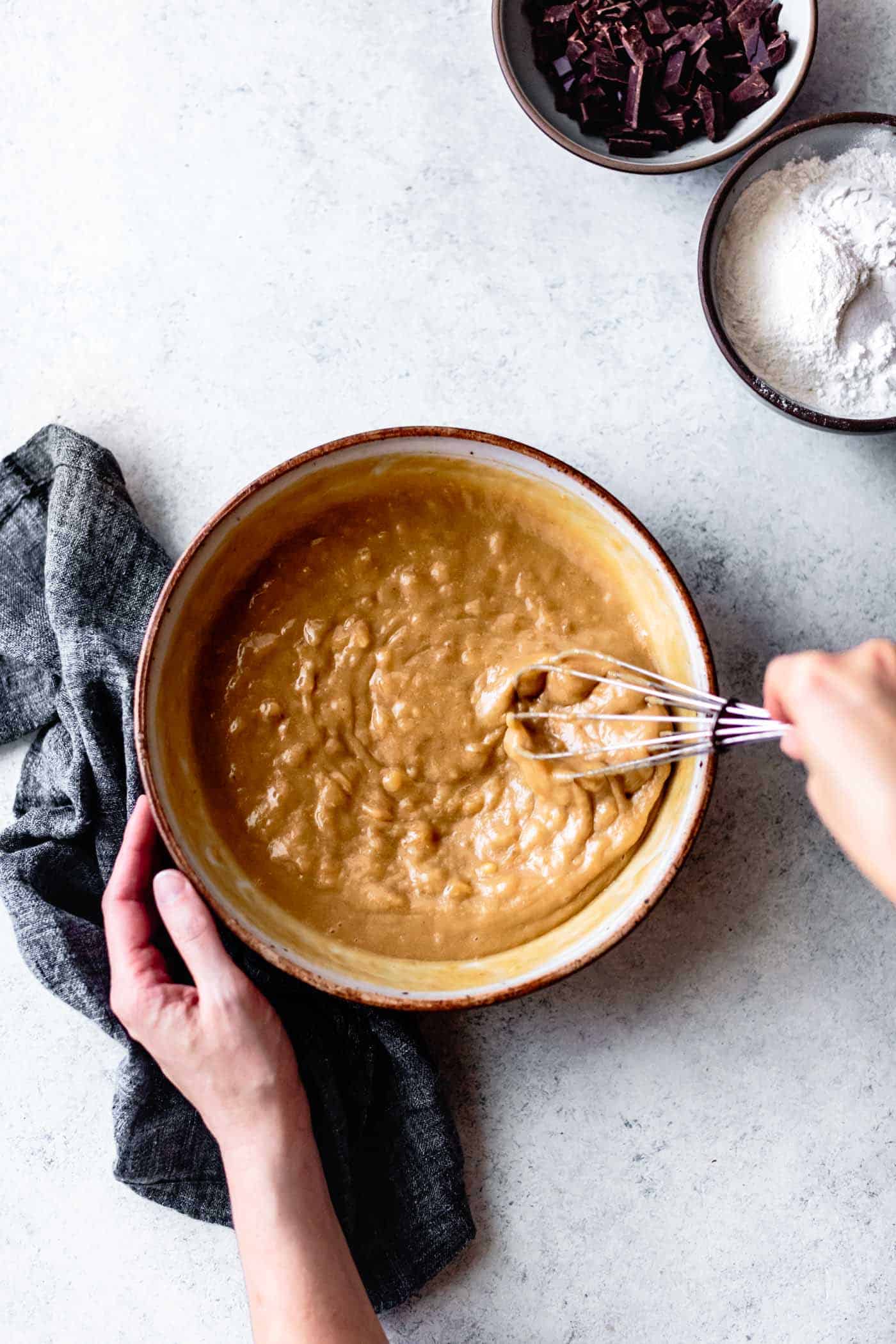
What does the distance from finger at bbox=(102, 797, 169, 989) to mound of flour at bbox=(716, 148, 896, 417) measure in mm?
1040

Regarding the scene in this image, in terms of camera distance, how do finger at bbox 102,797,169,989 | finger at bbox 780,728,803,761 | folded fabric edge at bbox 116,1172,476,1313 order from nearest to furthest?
finger at bbox 780,728,803,761 → finger at bbox 102,797,169,989 → folded fabric edge at bbox 116,1172,476,1313

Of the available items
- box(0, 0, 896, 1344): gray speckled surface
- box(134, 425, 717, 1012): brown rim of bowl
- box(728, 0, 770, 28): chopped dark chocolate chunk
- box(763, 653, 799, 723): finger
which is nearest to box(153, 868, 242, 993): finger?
box(134, 425, 717, 1012): brown rim of bowl

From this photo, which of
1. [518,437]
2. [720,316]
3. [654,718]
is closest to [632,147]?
[720,316]

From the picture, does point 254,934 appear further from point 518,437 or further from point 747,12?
point 747,12

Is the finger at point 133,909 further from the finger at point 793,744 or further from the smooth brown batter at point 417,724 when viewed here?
the finger at point 793,744

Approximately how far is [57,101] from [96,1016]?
1.37m

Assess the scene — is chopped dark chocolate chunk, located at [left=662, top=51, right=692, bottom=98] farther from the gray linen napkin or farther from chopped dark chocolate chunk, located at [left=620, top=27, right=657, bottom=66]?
the gray linen napkin

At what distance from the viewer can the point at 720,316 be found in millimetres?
1631

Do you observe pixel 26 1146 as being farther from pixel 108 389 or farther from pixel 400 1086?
pixel 108 389

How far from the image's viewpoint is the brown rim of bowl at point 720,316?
1587 millimetres

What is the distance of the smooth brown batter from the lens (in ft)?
5.09

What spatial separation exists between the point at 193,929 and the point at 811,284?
1.18 metres

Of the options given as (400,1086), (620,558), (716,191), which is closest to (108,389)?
(620,558)

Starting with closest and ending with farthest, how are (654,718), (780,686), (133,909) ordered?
(780,686) → (654,718) → (133,909)
